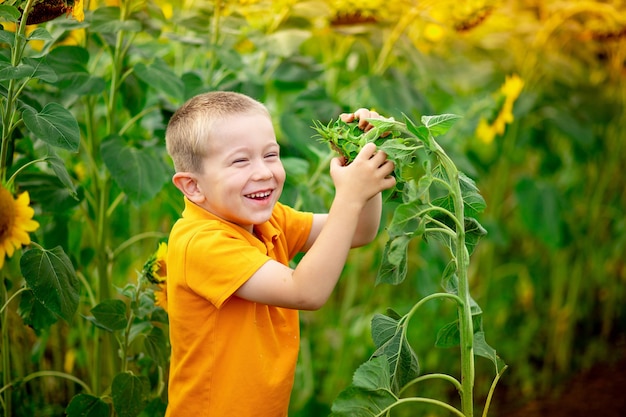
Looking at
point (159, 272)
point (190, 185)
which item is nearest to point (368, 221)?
point (190, 185)

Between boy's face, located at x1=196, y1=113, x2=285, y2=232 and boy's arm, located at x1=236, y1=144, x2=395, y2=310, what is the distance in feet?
0.40

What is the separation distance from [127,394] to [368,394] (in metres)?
0.54

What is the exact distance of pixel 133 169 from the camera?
5.18 feet

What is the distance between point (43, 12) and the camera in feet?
4.34

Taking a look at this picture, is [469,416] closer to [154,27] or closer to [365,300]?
[154,27]

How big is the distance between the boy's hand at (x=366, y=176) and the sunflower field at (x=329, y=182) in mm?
50

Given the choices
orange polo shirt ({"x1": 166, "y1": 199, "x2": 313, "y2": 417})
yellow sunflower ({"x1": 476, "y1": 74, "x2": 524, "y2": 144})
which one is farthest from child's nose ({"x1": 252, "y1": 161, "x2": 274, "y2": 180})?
yellow sunflower ({"x1": 476, "y1": 74, "x2": 524, "y2": 144})

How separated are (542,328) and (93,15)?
2.09 meters

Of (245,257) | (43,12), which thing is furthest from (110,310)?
(43,12)

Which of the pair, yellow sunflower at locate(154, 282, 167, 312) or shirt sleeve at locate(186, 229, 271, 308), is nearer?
shirt sleeve at locate(186, 229, 271, 308)

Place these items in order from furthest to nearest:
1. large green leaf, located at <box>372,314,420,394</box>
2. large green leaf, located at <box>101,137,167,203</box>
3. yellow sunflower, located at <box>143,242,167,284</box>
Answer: large green leaf, located at <box>101,137,167,203</box> < yellow sunflower, located at <box>143,242,167,284</box> < large green leaf, located at <box>372,314,420,394</box>

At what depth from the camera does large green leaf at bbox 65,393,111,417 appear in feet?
4.75

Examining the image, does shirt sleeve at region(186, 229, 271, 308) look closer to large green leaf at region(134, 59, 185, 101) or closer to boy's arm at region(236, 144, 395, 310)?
boy's arm at region(236, 144, 395, 310)

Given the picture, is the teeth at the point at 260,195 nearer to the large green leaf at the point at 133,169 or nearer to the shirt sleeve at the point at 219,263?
the shirt sleeve at the point at 219,263
